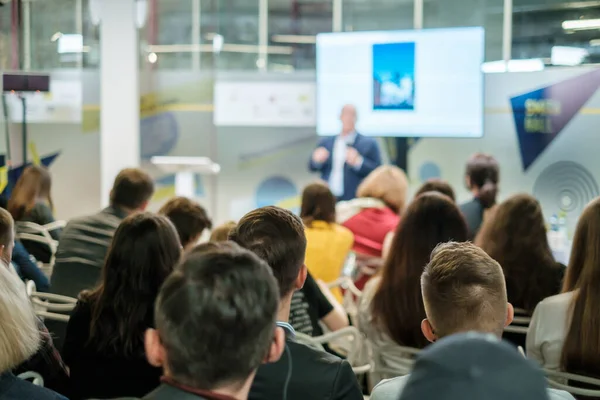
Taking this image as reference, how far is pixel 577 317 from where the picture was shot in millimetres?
2967

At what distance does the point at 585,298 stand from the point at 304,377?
1.39 metres

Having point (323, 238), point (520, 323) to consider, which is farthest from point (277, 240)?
point (323, 238)

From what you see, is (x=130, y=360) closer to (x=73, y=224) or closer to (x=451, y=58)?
(x=73, y=224)

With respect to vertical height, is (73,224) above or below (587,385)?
above

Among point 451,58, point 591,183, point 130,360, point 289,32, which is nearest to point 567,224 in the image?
point 591,183

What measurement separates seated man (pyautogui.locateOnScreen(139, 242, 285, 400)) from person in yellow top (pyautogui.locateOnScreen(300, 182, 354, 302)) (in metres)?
3.10

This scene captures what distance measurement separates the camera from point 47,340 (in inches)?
110

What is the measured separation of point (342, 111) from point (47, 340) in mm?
5709

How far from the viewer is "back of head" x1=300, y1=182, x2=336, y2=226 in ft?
15.4

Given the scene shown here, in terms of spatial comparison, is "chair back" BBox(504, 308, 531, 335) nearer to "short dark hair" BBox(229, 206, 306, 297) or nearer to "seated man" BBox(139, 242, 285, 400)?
"short dark hair" BBox(229, 206, 306, 297)

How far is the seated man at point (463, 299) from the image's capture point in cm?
217

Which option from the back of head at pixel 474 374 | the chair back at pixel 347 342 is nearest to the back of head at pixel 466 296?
the chair back at pixel 347 342


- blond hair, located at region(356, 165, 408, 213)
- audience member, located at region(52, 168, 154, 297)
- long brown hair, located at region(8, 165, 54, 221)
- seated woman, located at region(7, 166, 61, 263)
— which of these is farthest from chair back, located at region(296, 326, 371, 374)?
long brown hair, located at region(8, 165, 54, 221)

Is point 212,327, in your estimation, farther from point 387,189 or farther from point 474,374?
point 387,189
